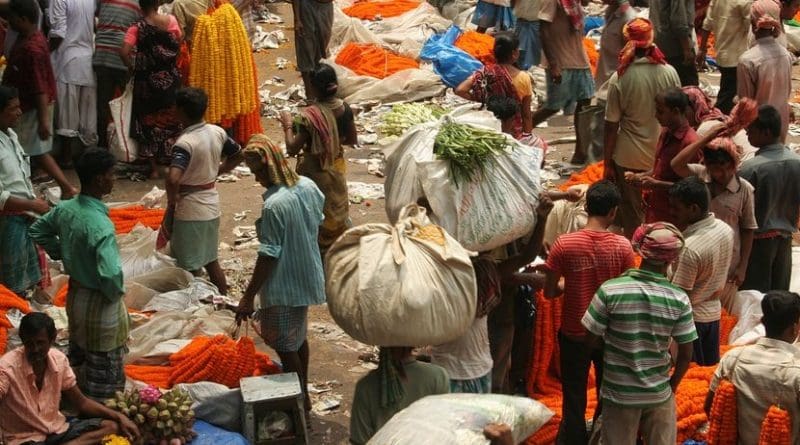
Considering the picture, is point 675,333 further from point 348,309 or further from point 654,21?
point 654,21

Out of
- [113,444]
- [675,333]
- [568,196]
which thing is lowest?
[113,444]

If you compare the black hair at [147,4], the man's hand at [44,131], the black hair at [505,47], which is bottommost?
the man's hand at [44,131]

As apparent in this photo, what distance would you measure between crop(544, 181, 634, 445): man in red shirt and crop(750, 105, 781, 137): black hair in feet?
6.09

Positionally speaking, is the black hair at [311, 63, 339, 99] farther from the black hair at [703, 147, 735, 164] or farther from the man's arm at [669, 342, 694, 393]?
the man's arm at [669, 342, 694, 393]

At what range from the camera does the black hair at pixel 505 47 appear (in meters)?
8.78

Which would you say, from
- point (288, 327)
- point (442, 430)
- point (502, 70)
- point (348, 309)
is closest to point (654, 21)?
point (502, 70)

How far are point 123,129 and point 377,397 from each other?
18.5 feet

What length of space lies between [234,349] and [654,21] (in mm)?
5878

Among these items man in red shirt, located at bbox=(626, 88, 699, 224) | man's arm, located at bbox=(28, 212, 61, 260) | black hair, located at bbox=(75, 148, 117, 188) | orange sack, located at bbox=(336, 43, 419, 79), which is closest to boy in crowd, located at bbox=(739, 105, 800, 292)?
man in red shirt, located at bbox=(626, 88, 699, 224)

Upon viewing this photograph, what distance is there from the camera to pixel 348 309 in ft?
16.6

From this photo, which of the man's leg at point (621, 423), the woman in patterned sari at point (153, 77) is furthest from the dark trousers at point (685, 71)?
the man's leg at point (621, 423)

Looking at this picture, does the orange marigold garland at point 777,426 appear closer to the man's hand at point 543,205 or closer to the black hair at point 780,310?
the black hair at point 780,310

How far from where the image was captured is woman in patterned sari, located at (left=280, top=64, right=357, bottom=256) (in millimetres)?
7746

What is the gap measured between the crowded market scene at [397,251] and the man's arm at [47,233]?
1 centimetres
